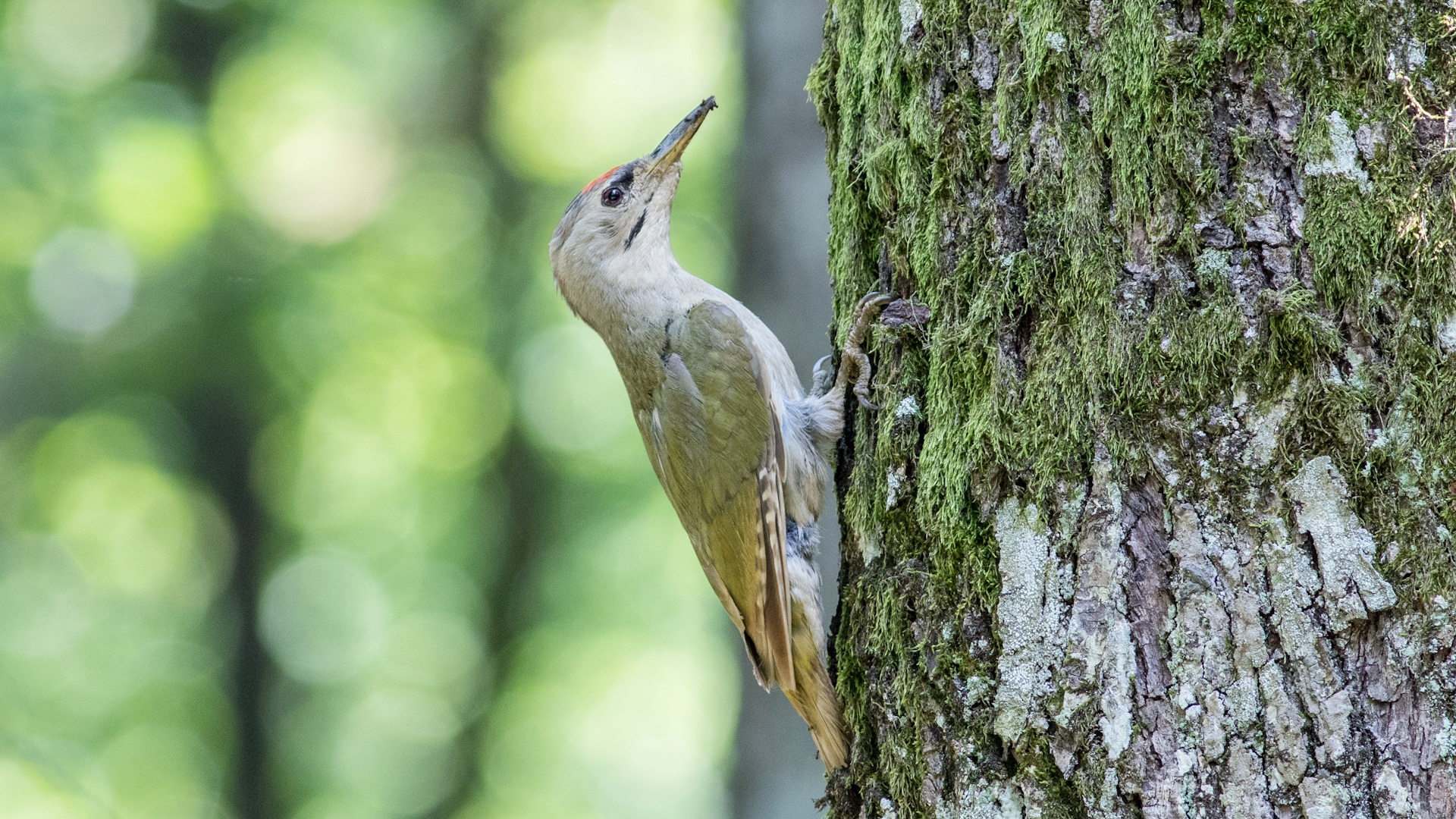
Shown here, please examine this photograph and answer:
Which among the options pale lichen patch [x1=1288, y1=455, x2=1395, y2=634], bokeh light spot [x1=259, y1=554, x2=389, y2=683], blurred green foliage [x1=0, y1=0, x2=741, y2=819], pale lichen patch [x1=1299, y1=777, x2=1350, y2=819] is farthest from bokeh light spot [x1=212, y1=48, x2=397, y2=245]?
pale lichen patch [x1=1299, y1=777, x2=1350, y2=819]

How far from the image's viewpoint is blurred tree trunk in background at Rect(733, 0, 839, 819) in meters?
5.11

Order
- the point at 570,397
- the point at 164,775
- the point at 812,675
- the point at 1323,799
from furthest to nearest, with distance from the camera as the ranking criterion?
Result: the point at 570,397
the point at 164,775
the point at 812,675
the point at 1323,799

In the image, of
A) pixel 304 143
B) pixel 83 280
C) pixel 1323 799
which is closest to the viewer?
pixel 1323 799

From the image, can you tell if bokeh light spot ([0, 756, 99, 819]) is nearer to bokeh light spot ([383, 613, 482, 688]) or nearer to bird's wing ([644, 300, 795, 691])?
bokeh light spot ([383, 613, 482, 688])

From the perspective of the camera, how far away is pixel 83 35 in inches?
460

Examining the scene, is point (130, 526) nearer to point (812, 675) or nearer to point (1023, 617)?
point (812, 675)

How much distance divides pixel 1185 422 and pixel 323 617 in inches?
531

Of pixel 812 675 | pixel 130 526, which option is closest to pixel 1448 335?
pixel 812 675

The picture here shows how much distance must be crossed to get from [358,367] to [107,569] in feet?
13.3

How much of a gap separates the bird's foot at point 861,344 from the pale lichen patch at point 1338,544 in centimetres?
104

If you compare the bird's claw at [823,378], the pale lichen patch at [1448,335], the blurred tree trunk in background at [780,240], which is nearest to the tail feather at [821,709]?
the bird's claw at [823,378]

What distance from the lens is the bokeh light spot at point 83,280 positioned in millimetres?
11227

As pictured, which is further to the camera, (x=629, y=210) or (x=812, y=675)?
(x=629, y=210)

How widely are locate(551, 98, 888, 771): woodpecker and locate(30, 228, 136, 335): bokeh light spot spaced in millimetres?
9117
